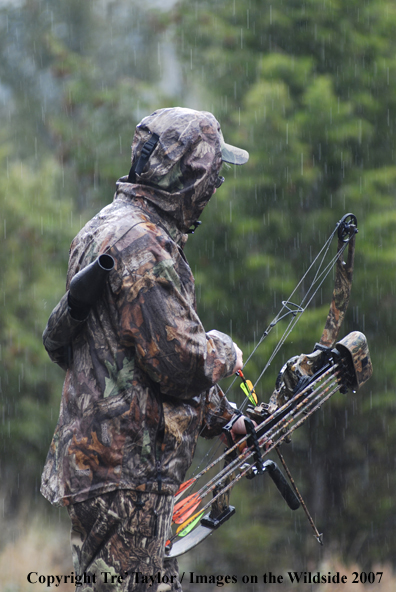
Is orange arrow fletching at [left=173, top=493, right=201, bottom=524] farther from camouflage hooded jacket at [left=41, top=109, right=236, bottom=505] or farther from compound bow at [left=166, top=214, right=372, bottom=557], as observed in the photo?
camouflage hooded jacket at [left=41, top=109, right=236, bottom=505]

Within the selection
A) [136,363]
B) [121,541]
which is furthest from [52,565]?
[136,363]

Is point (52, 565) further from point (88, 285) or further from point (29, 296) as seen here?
point (88, 285)

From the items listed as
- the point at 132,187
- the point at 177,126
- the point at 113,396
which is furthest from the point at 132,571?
the point at 177,126

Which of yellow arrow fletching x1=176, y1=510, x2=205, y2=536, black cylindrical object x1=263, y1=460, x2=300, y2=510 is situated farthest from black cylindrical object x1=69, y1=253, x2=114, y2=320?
black cylindrical object x1=263, y1=460, x2=300, y2=510

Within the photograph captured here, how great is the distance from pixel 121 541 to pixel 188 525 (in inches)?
23.6

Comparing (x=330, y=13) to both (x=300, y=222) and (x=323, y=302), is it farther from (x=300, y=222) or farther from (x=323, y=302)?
(x=323, y=302)

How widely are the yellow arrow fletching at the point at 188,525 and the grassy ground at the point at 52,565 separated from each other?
3398 millimetres

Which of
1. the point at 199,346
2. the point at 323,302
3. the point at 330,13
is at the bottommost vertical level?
the point at 323,302

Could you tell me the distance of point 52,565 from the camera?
6.11 metres

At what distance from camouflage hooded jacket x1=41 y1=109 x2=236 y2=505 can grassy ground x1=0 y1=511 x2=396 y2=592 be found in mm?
3944

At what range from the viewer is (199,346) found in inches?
88.0

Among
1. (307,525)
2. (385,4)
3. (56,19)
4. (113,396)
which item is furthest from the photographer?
(56,19)

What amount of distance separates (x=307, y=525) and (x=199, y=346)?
441cm

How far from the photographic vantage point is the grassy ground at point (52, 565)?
18.8 ft
